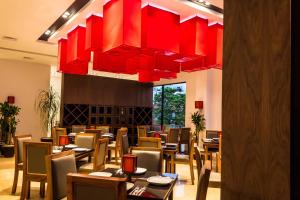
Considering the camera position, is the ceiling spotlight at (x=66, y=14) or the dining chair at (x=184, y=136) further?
the dining chair at (x=184, y=136)

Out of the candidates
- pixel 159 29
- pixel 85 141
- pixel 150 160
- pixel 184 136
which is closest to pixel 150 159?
pixel 150 160

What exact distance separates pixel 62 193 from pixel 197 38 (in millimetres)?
2892

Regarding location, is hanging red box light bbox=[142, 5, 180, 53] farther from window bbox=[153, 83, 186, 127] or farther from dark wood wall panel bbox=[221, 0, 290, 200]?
window bbox=[153, 83, 186, 127]

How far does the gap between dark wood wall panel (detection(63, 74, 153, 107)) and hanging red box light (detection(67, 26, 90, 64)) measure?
3.95m

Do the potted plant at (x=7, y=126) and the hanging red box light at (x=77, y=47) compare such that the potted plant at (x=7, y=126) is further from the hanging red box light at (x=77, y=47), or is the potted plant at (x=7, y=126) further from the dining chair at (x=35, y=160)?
the dining chair at (x=35, y=160)

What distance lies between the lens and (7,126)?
25.7ft

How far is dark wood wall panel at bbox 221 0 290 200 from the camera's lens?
3.52 ft

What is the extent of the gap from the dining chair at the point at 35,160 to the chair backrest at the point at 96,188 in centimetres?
221

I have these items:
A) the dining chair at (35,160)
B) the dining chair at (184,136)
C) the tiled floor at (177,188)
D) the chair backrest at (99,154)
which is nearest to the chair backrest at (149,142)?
the chair backrest at (99,154)

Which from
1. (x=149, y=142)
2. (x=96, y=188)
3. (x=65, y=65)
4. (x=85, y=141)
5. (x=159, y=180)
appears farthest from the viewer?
(x=65, y=65)

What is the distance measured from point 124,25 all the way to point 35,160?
2146 millimetres

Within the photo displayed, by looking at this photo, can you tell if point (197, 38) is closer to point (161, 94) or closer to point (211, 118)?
point (211, 118)

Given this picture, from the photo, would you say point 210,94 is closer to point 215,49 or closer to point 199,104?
point 199,104

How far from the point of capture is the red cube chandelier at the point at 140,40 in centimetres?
344
